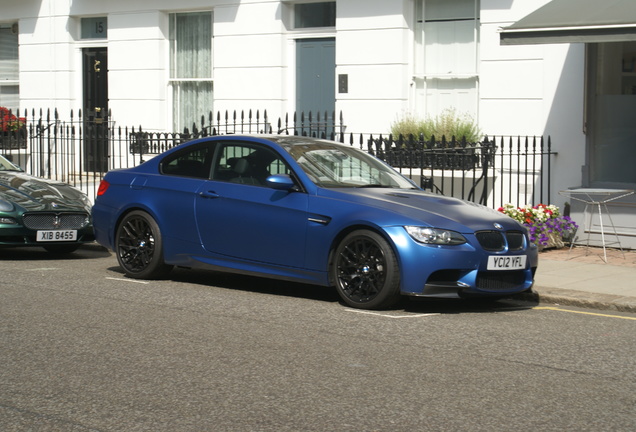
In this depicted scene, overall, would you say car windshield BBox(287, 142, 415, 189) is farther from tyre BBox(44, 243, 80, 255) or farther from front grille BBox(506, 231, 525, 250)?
tyre BBox(44, 243, 80, 255)

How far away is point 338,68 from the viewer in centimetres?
1659

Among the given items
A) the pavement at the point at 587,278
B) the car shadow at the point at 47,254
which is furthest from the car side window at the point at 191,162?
the pavement at the point at 587,278

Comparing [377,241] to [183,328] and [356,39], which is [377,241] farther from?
[356,39]

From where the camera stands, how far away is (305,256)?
9078 mm

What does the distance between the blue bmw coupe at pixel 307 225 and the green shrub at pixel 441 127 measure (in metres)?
4.93

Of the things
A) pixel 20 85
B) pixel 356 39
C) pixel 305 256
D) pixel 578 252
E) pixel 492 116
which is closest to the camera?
pixel 305 256

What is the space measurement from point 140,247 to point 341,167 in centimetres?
231

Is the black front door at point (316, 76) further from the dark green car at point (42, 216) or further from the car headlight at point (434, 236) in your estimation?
the car headlight at point (434, 236)

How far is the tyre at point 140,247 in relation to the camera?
33.3 feet

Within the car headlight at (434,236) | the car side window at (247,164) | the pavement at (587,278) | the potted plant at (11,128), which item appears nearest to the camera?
the car headlight at (434,236)

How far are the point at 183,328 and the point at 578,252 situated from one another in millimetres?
6879

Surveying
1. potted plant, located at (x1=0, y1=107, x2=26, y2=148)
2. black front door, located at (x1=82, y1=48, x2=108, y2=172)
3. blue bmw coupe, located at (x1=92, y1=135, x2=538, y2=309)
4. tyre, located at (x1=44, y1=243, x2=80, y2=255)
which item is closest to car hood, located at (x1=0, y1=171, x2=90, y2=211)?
tyre, located at (x1=44, y1=243, x2=80, y2=255)

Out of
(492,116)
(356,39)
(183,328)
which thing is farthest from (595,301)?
(356,39)

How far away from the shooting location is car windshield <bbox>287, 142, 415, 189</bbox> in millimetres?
9492
